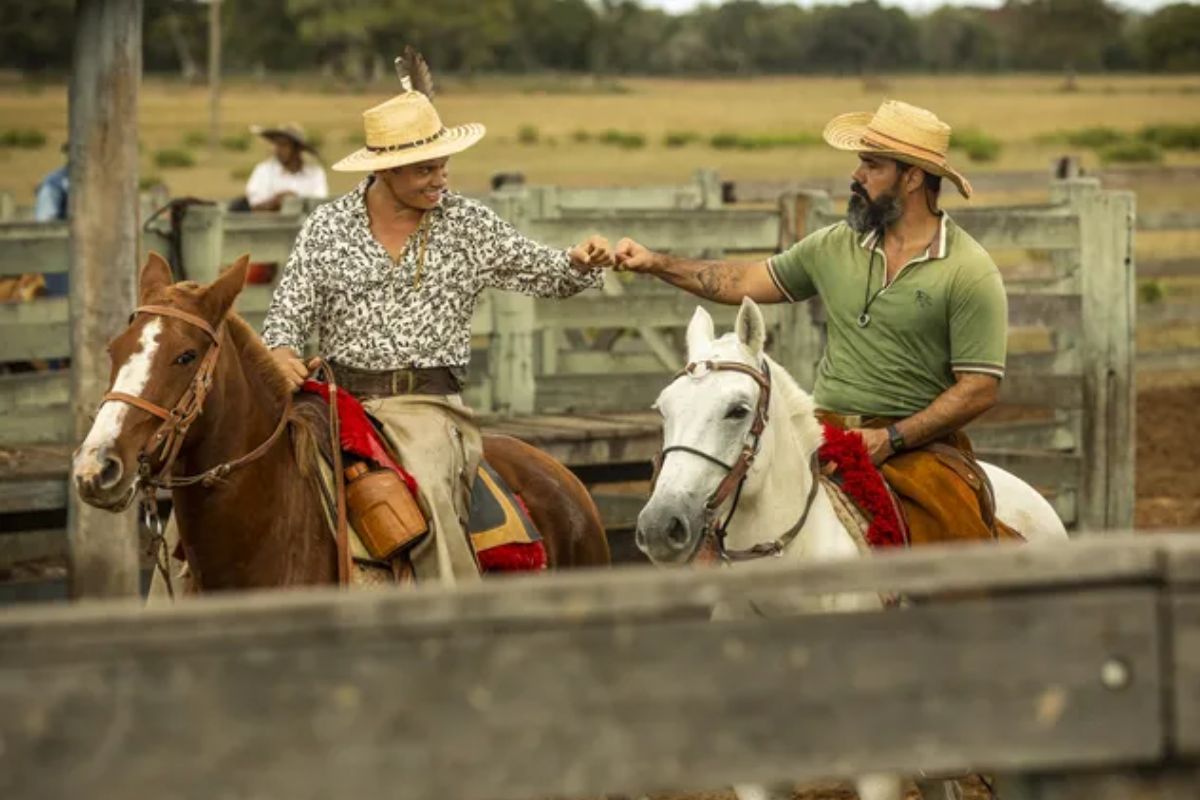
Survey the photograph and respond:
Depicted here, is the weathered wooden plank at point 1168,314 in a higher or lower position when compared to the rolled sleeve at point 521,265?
lower

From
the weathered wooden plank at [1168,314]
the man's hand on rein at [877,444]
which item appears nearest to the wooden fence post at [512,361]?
the man's hand on rein at [877,444]

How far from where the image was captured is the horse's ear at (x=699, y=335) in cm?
538

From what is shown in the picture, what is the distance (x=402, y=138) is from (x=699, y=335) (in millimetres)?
1122

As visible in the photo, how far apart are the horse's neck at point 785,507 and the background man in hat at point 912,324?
12.0 inches

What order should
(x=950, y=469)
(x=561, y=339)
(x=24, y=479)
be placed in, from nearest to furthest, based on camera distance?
(x=950, y=469), (x=24, y=479), (x=561, y=339)

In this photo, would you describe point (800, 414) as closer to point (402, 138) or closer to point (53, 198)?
point (402, 138)

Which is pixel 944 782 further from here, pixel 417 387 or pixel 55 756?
pixel 55 756

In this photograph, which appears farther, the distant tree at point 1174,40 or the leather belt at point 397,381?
the distant tree at point 1174,40

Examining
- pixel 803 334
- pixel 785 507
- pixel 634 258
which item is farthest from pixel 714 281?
pixel 803 334

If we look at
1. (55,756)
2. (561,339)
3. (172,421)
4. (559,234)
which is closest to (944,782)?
(172,421)

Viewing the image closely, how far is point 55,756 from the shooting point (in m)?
2.24

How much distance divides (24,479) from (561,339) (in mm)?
5954

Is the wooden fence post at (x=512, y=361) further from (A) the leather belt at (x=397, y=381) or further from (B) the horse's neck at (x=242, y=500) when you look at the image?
(B) the horse's neck at (x=242, y=500)

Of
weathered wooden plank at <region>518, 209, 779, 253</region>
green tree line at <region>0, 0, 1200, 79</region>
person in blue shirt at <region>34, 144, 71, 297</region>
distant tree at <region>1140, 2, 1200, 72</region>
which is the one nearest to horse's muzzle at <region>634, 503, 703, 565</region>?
weathered wooden plank at <region>518, 209, 779, 253</region>
